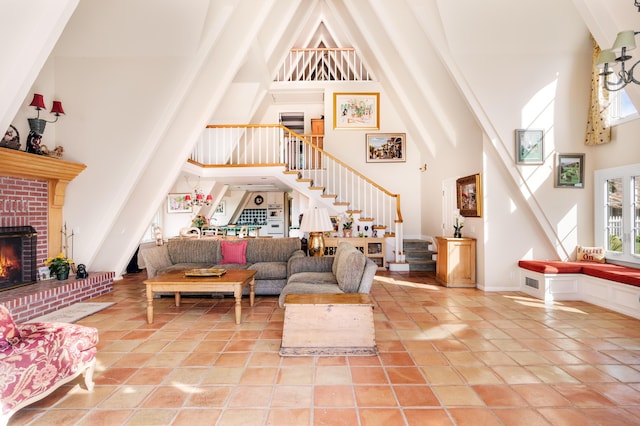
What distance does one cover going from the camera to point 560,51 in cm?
496

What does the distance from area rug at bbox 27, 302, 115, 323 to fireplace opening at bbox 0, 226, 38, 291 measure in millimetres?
664

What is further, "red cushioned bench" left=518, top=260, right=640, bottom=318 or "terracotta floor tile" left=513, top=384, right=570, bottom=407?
"red cushioned bench" left=518, top=260, right=640, bottom=318

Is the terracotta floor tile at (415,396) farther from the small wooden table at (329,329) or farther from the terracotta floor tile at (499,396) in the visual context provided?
the small wooden table at (329,329)

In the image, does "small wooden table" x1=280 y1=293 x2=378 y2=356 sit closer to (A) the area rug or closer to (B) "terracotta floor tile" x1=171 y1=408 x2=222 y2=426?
(B) "terracotta floor tile" x1=171 y1=408 x2=222 y2=426

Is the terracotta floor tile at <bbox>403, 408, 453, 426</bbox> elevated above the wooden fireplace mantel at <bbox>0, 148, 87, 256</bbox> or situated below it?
below

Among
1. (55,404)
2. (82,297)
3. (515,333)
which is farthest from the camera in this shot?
(82,297)

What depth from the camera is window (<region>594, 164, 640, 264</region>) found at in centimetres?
452

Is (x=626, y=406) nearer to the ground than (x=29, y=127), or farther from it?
nearer to the ground

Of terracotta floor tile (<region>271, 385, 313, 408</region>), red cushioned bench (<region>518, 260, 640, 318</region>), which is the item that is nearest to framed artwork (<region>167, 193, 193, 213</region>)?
terracotta floor tile (<region>271, 385, 313, 408</region>)

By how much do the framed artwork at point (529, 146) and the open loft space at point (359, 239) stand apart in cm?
3

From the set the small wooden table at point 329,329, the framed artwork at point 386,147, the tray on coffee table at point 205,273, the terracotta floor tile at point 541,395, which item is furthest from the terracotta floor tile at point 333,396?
the framed artwork at point 386,147

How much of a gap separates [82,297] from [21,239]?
1087mm

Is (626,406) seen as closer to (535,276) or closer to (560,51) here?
(535,276)

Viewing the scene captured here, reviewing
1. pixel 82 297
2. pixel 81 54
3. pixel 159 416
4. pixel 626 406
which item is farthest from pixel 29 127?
pixel 626 406
